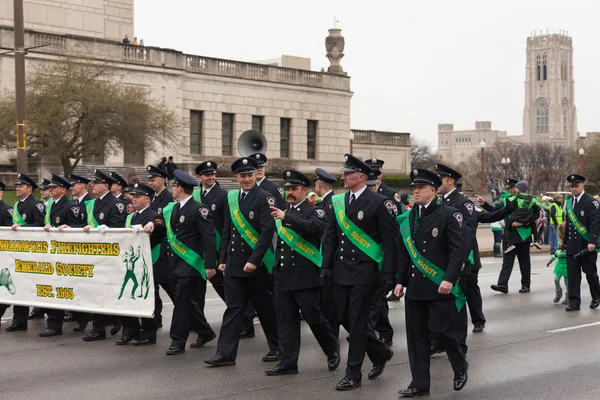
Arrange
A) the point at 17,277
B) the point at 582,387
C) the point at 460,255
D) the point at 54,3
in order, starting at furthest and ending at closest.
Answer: the point at 54,3 → the point at 17,277 → the point at 582,387 → the point at 460,255

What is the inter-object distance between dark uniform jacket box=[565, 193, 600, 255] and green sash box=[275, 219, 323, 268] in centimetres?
644

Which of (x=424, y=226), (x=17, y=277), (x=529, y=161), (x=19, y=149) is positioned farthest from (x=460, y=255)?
(x=529, y=161)

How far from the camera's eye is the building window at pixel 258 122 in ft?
197

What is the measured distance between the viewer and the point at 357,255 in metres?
Answer: 9.59

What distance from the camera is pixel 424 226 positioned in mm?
9320

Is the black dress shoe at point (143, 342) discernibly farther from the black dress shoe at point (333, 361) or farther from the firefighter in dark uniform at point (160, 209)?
the black dress shoe at point (333, 361)

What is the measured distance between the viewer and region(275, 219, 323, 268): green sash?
10.3 m

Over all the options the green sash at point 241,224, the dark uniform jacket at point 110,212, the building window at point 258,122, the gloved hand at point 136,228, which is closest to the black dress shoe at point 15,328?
the dark uniform jacket at point 110,212

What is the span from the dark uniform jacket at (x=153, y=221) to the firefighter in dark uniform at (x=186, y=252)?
27cm

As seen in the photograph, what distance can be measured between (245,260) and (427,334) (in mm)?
2442

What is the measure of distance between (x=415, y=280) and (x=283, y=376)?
1862 mm

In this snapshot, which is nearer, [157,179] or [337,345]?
[337,345]

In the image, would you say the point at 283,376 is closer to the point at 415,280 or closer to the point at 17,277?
the point at 415,280

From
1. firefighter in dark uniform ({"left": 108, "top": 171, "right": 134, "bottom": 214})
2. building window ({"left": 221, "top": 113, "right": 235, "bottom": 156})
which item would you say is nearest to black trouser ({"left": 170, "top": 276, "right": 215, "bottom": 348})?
firefighter in dark uniform ({"left": 108, "top": 171, "right": 134, "bottom": 214})
